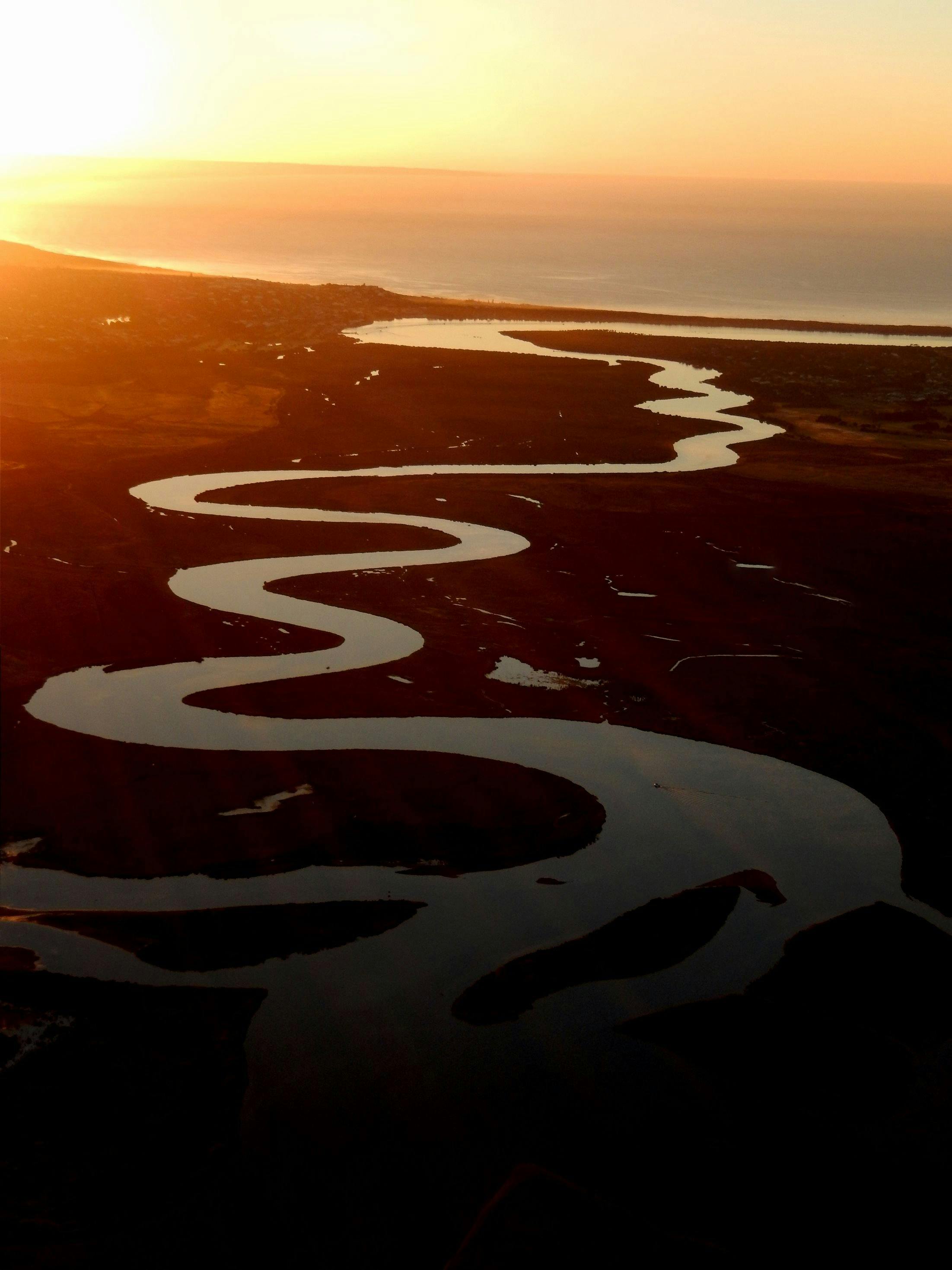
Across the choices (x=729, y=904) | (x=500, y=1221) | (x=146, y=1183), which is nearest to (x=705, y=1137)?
(x=500, y=1221)

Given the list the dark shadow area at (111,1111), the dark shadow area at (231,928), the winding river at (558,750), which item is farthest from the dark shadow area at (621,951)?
the dark shadow area at (111,1111)

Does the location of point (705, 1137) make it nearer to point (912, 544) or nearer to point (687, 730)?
point (687, 730)

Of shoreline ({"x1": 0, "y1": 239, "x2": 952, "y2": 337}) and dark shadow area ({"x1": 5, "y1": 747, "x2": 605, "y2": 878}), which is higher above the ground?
shoreline ({"x1": 0, "y1": 239, "x2": 952, "y2": 337})

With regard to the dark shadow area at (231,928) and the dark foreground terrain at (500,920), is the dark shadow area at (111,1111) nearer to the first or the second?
the dark foreground terrain at (500,920)

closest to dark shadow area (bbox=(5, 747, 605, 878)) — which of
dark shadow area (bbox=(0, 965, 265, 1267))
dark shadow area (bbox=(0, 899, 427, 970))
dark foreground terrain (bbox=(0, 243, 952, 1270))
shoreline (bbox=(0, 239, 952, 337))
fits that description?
dark foreground terrain (bbox=(0, 243, 952, 1270))

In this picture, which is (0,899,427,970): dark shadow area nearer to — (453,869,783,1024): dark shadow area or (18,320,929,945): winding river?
(18,320,929,945): winding river
